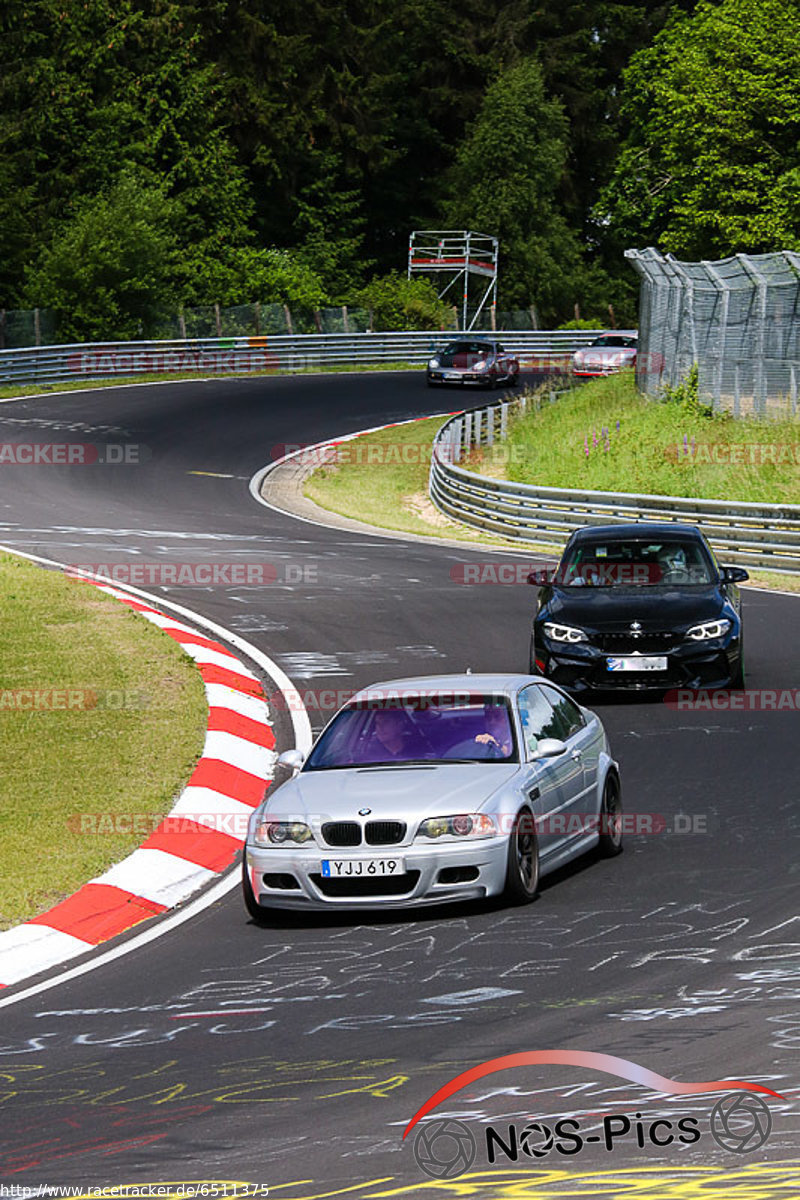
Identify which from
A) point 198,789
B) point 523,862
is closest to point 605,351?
point 198,789

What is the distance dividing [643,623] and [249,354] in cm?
4784

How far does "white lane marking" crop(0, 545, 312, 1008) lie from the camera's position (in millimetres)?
9206

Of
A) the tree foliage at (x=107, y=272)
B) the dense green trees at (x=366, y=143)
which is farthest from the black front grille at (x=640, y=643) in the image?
the tree foliage at (x=107, y=272)

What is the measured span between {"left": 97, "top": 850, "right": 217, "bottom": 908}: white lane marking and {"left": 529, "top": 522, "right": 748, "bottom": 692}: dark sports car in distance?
5.35 m

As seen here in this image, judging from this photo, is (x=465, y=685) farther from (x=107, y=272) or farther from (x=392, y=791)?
(x=107, y=272)

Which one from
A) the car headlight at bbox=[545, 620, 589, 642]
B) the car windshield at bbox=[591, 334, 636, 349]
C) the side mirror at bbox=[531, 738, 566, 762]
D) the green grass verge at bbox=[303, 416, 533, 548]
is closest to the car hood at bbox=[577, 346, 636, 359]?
the car windshield at bbox=[591, 334, 636, 349]

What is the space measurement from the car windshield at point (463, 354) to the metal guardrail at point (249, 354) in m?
7.32

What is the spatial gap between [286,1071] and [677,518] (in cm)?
2172

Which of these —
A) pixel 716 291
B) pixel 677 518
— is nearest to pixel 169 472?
pixel 716 291

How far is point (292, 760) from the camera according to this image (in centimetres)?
1084

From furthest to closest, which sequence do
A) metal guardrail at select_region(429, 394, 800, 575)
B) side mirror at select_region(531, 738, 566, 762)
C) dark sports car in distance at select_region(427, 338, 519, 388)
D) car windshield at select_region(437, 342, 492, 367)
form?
car windshield at select_region(437, 342, 492, 367) → dark sports car in distance at select_region(427, 338, 519, 388) → metal guardrail at select_region(429, 394, 800, 575) → side mirror at select_region(531, 738, 566, 762)

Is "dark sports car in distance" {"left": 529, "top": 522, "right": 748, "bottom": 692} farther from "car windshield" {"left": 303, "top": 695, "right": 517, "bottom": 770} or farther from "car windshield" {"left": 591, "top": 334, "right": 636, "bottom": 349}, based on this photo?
"car windshield" {"left": 591, "top": 334, "right": 636, "bottom": 349}

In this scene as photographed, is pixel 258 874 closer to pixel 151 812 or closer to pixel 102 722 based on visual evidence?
pixel 151 812

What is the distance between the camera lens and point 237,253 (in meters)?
73.8
